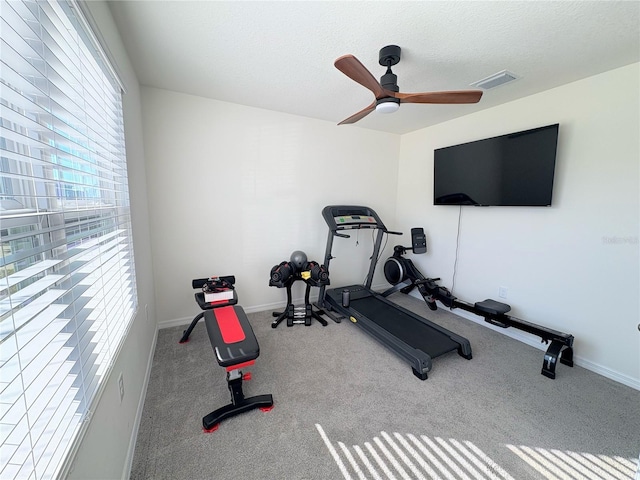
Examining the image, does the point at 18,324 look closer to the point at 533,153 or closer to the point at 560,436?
the point at 560,436

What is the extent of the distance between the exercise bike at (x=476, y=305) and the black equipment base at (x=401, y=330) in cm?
43

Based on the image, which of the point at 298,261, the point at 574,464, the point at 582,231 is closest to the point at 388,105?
the point at 298,261

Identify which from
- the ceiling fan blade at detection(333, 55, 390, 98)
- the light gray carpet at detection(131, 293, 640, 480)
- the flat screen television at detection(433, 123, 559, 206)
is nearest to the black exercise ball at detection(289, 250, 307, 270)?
the light gray carpet at detection(131, 293, 640, 480)

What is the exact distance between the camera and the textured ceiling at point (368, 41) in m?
1.57

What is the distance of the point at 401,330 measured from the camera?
9.25ft

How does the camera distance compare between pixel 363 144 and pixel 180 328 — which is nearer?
pixel 180 328

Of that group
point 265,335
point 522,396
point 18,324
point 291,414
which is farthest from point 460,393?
point 18,324

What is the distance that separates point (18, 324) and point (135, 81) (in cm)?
256

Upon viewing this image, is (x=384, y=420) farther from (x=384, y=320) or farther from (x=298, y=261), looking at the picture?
(x=298, y=261)

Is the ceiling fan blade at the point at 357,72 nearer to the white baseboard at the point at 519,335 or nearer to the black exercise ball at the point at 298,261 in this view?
the black exercise ball at the point at 298,261

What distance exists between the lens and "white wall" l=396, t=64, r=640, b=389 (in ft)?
7.16

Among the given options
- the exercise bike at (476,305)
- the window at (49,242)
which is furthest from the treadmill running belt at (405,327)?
the window at (49,242)

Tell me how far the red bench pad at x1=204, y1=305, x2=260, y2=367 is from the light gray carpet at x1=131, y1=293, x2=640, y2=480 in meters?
0.44

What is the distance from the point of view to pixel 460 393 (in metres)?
2.07
